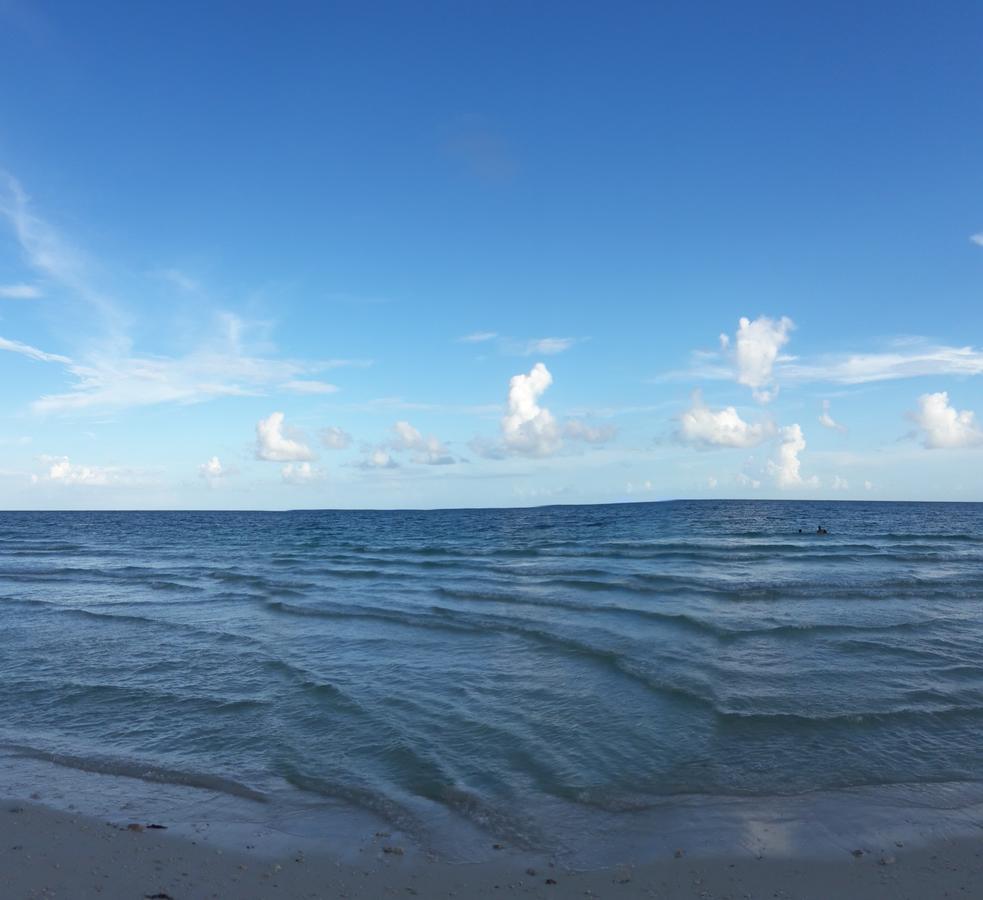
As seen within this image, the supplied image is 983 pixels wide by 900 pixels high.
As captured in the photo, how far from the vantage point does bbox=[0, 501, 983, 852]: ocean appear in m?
9.91

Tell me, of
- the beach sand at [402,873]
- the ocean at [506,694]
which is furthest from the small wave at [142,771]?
the beach sand at [402,873]

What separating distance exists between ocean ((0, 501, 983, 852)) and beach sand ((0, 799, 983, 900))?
2.80 ft

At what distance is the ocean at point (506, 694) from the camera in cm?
991

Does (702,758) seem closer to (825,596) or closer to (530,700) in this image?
(530,700)

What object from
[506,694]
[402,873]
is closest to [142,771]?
[402,873]

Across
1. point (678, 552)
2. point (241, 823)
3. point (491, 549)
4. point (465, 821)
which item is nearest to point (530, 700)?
point (465, 821)

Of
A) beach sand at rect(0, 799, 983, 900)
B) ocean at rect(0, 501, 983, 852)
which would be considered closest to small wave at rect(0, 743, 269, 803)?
ocean at rect(0, 501, 983, 852)

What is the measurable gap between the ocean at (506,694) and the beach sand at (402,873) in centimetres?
85

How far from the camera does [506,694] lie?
571 inches

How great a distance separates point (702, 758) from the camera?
11.0 meters

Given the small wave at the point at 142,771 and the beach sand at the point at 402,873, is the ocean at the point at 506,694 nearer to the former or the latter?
the small wave at the point at 142,771

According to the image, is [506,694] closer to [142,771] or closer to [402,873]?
[142,771]

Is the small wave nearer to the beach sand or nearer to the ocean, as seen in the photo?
the ocean

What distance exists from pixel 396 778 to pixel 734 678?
8.57m
